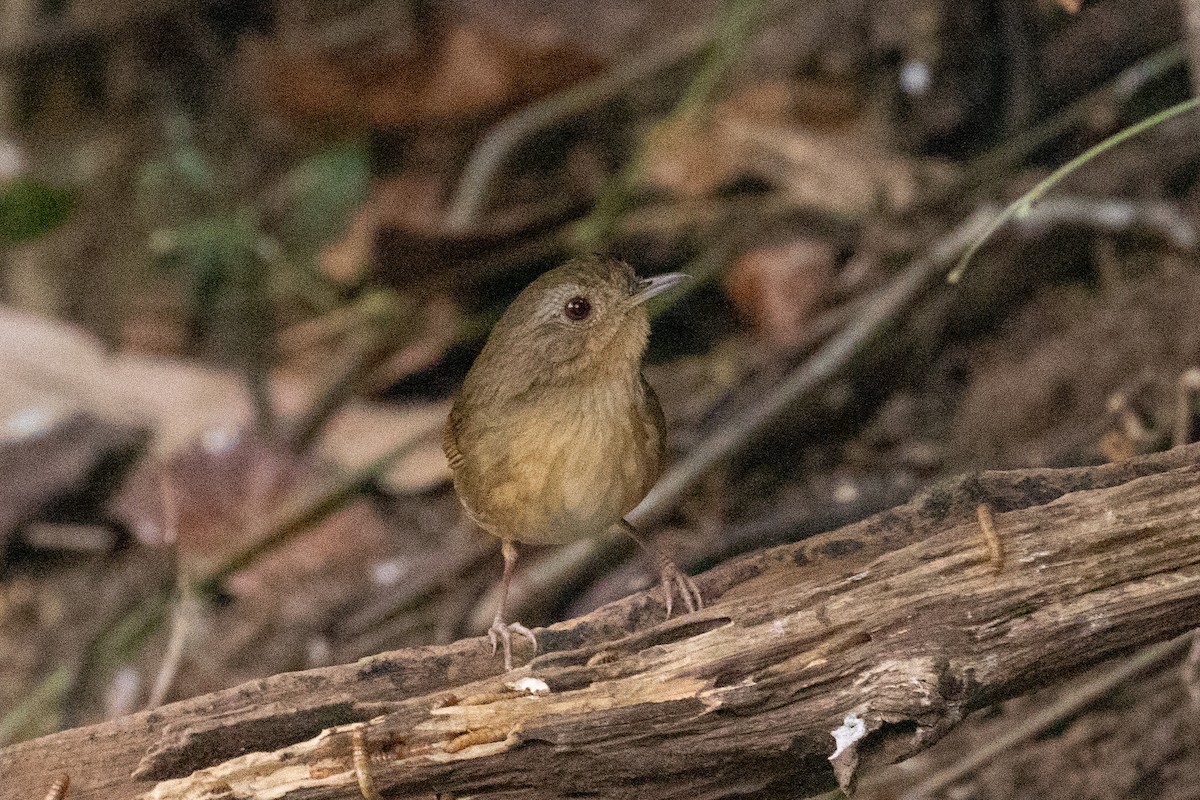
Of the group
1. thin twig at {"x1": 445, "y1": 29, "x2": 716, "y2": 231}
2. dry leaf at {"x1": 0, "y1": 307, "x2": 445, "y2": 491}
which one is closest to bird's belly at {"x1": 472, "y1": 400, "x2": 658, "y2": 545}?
dry leaf at {"x1": 0, "y1": 307, "x2": 445, "y2": 491}

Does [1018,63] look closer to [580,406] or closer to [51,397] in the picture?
[580,406]

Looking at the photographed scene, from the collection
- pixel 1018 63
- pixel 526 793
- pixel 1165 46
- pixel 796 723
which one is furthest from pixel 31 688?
pixel 1165 46

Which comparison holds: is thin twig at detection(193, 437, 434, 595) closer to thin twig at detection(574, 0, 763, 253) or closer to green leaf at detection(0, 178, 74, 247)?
thin twig at detection(574, 0, 763, 253)

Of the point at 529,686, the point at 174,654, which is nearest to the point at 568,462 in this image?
the point at 529,686

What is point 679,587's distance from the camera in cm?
233

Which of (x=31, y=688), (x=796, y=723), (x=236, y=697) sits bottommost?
(x=796, y=723)

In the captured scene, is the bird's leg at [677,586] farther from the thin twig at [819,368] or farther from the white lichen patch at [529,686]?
the thin twig at [819,368]

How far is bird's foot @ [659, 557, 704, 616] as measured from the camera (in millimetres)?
2271

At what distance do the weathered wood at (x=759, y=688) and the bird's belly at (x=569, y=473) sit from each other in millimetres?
495

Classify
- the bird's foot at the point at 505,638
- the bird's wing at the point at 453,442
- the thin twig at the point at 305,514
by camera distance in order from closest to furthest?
1. the bird's foot at the point at 505,638
2. the bird's wing at the point at 453,442
3. the thin twig at the point at 305,514

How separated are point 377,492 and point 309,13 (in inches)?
113

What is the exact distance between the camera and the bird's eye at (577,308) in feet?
8.52

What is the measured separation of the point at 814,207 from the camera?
5.39m

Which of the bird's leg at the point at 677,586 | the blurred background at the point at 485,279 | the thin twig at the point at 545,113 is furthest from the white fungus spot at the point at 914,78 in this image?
the bird's leg at the point at 677,586
